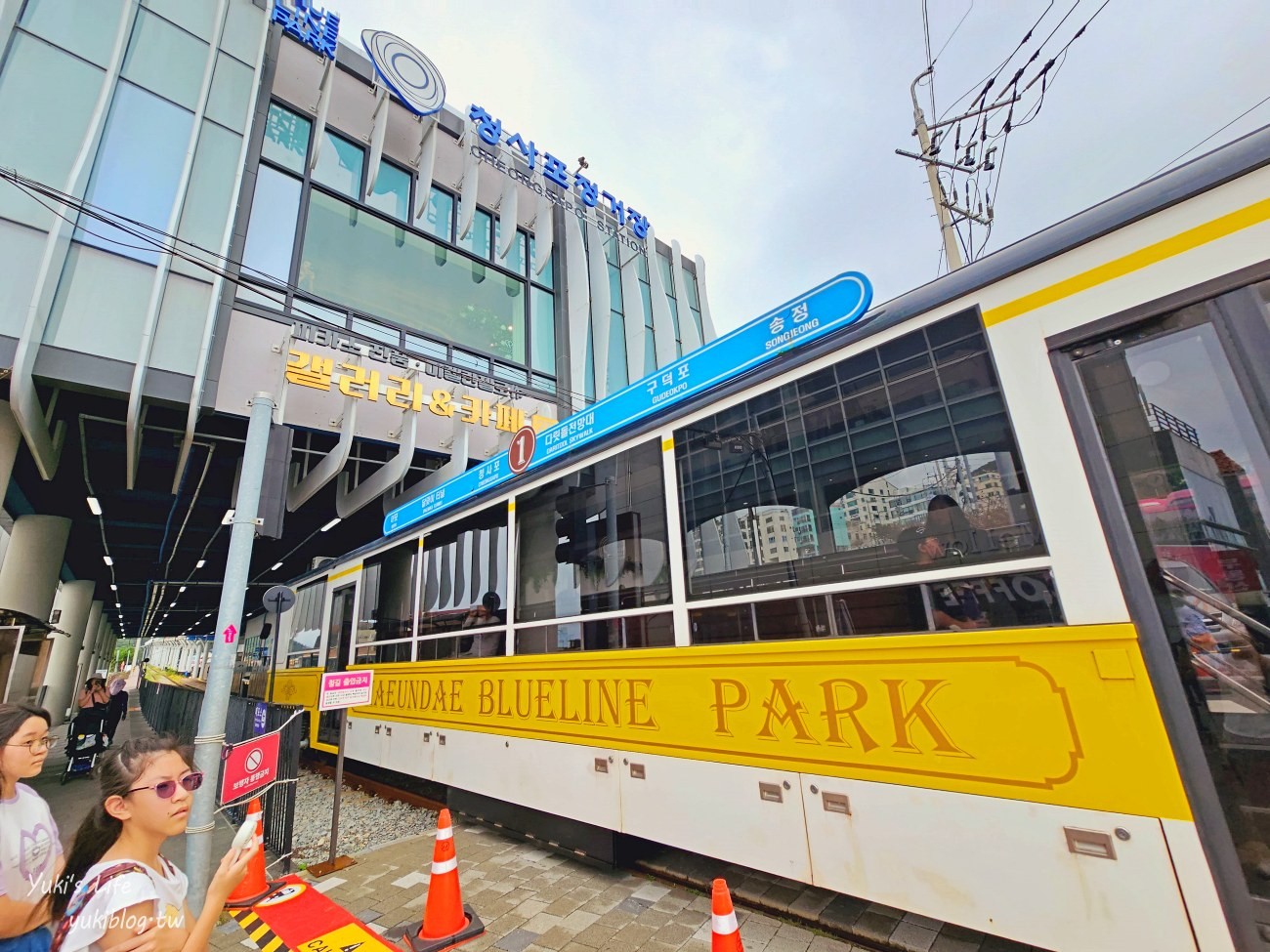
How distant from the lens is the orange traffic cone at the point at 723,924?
1987mm

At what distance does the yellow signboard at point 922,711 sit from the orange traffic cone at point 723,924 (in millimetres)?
899

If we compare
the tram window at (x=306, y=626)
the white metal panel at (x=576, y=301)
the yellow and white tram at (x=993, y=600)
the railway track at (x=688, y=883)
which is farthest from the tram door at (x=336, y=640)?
the white metal panel at (x=576, y=301)

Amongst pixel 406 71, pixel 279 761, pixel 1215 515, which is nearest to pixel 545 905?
pixel 279 761

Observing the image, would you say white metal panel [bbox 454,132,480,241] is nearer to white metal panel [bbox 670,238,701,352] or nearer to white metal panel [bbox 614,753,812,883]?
white metal panel [bbox 670,238,701,352]

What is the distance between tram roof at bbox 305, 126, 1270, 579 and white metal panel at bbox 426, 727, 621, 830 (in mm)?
2744

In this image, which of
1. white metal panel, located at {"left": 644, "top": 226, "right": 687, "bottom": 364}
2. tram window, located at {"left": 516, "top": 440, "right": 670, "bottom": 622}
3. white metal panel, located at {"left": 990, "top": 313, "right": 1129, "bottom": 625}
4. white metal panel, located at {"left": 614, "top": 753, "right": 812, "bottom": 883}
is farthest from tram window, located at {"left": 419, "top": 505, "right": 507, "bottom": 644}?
white metal panel, located at {"left": 644, "top": 226, "right": 687, "bottom": 364}

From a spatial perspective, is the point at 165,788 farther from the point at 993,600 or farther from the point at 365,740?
the point at 365,740

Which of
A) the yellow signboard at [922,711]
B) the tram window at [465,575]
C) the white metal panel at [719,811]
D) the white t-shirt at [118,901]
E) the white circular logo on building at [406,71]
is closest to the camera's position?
the white t-shirt at [118,901]

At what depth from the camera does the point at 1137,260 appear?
7.12ft

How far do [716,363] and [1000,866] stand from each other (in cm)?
277

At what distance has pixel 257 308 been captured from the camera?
9.84 meters

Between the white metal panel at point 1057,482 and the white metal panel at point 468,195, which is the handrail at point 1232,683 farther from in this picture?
the white metal panel at point 468,195

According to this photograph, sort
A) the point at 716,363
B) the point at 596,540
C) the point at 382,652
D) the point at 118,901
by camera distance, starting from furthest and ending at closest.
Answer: the point at 382,652, the point at 596,540, the point at 716,363, the point at 118,901

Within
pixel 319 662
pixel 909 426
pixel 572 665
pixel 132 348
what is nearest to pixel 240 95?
pixel 132 348
